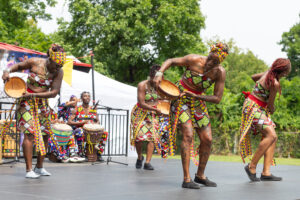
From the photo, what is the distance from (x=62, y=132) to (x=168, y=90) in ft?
14.7

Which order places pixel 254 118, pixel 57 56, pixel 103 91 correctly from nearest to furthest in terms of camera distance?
pixel 57 56
pixel 254 118
pixel 103 91

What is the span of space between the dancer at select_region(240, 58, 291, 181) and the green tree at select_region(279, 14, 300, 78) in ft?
99.7

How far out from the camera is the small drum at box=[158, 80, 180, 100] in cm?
517

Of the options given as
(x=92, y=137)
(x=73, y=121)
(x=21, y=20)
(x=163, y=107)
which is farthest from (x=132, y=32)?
(x=163, y=107)

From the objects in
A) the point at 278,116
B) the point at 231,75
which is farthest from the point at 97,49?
the point at 231,75

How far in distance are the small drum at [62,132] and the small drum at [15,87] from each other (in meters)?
3.28

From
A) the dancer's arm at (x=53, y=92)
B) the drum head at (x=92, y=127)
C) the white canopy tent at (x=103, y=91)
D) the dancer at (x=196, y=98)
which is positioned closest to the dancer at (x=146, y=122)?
the drum head at (x=92, y=127)

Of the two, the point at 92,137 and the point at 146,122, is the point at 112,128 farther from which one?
the point at 146,122

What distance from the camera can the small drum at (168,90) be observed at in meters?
5.17

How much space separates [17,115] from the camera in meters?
5.98

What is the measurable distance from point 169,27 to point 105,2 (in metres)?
4.23

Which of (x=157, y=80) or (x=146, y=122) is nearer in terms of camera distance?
(x=157, y=80)

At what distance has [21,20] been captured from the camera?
85.6 feet

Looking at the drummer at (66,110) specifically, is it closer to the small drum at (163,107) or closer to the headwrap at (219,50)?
the small drum at (163,107)
